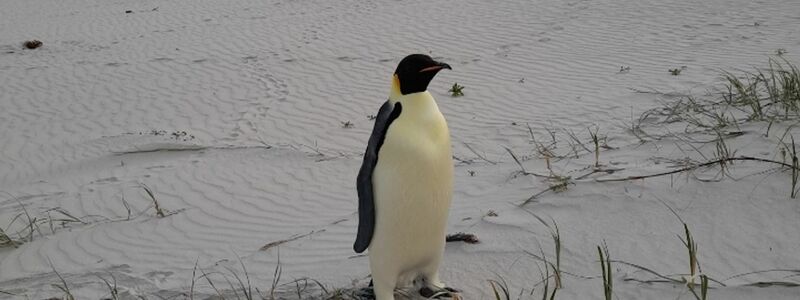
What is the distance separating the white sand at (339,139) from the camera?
11.6ft

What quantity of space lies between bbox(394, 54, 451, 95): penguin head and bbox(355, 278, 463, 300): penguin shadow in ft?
2.98

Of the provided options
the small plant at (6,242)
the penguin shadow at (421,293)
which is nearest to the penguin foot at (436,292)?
the penguin shadow at (421,293)

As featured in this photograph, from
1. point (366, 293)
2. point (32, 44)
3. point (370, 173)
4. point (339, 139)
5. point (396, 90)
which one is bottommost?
point (32, 44)

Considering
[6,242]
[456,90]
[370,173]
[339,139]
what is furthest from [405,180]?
[456,90]

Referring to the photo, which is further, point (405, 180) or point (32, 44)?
point (32, 44)

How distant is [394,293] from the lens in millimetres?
3201

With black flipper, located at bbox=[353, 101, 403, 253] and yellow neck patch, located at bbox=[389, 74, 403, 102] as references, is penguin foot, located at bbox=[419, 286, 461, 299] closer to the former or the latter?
black flipper, located at bbox=[353, 101, 403, 253]

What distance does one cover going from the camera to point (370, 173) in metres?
2.93

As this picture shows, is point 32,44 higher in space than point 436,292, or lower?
lower

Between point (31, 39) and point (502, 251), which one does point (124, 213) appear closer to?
point (502, 251)

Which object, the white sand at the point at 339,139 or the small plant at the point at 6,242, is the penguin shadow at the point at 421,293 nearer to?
the white sand at the point at 339,139

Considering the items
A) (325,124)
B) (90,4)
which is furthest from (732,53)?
(90,4)

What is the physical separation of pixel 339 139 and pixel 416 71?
4329 millimetres

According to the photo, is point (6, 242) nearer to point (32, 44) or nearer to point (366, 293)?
point (366, 293)
